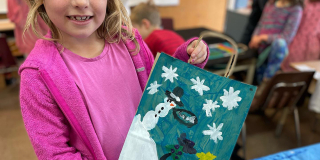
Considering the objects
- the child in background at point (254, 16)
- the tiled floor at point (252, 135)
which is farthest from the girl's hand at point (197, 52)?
the child in background at point (254, 16)

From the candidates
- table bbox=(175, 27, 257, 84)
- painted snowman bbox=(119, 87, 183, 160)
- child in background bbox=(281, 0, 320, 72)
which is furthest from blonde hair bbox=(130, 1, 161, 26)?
child in background bbox=(281, 0, 320, 72)

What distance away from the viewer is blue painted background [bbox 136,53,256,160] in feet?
1.89

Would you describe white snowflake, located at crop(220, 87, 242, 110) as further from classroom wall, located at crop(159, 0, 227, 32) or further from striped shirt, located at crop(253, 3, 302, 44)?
classroom wall, located at crop(159, 0, 227, 32)

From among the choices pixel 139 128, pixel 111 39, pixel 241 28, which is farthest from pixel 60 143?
pixel 241 28

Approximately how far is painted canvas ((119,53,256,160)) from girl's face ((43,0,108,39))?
8.5 inches

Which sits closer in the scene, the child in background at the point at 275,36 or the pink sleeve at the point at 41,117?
the pink sleeve at the point at 41,117

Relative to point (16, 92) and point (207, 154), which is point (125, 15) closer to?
point (207, 154)

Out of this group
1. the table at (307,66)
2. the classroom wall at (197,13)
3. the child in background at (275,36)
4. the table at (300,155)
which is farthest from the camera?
the classroom wall at (197,13)

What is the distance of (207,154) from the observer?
60 cm

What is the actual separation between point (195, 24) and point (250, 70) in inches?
99.2

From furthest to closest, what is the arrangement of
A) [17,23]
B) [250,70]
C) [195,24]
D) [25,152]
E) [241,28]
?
1. [195,24]
2. [241,28]
3. [250,70]
4. [17,23]
5. [25,152]

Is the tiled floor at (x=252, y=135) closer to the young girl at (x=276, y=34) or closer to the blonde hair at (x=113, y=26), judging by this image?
the young girl at (x=276, y=34)

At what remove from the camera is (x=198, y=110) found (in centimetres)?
61

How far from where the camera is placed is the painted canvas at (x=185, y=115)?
23.0 inches
